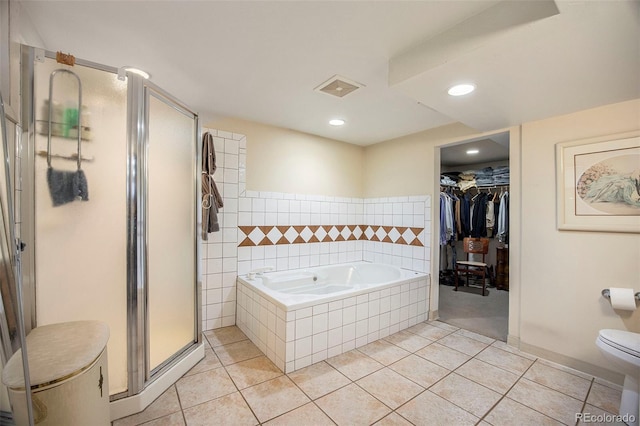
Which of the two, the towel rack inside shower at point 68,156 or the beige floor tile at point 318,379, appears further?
the beige floor tile at point 318,379

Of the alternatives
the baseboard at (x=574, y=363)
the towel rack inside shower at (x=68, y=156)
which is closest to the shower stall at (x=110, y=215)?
the towel rack inside shower at (x=68, y=156)

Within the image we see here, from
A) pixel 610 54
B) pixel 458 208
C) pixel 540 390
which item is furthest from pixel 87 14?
pixel 458 208

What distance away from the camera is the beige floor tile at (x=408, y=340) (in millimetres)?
2369

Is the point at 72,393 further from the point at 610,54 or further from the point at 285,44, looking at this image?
the point at 610,54

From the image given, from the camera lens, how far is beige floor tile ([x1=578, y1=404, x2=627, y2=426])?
1.50 metres

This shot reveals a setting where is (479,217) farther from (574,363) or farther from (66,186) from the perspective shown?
(66,186)

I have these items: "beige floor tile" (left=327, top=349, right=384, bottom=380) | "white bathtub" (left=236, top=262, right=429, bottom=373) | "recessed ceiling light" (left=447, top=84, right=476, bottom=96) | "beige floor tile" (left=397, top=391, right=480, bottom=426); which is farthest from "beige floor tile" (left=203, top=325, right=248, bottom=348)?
"recessed ceiling light" (left=447, top=84, right=476, bottom=96)

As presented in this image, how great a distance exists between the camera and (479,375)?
1.95m

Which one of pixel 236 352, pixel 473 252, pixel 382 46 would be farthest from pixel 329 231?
pixel 473 252

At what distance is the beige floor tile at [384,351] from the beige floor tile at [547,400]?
77 cm

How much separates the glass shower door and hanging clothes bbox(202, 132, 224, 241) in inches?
18.8

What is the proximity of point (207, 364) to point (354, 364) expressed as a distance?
1.15 meters

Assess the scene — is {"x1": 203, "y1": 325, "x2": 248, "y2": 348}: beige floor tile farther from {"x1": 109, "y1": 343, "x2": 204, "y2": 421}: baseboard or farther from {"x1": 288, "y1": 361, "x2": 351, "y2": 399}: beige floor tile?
{"x1": 288, "y1": 361, "x2": 351, "y2": 399}: beige floor tile

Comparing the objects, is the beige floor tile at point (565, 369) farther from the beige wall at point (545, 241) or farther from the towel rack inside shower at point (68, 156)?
the towel rack inside shower at point (68, 156)
